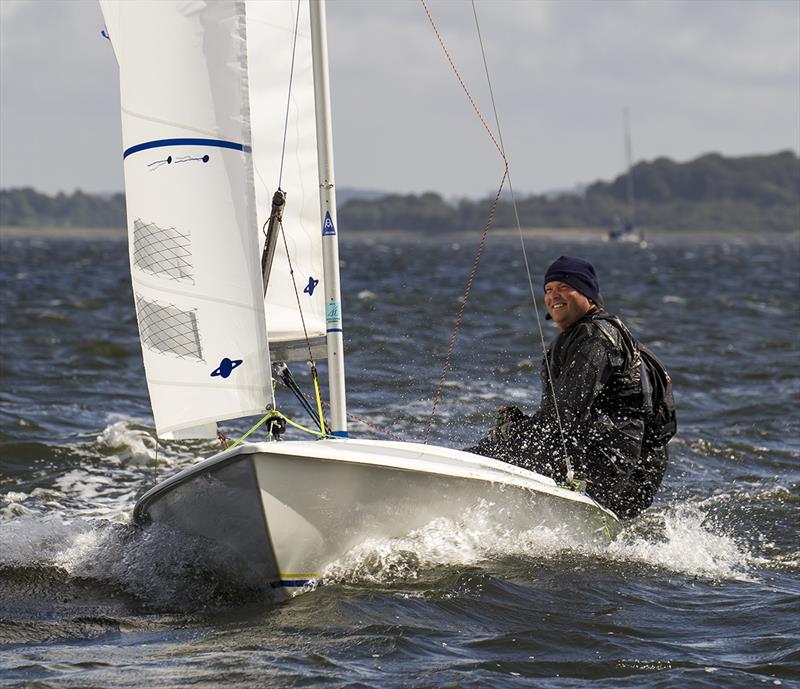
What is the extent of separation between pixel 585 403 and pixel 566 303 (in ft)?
1.96

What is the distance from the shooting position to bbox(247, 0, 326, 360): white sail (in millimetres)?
6957

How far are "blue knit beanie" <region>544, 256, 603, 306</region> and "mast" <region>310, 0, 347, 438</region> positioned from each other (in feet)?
4.23

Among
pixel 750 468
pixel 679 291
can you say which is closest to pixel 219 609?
pixel 750 468

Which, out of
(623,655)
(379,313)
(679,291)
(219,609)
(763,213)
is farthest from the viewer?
(763,213)

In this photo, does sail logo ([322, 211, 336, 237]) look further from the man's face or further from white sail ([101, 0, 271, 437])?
the man's face

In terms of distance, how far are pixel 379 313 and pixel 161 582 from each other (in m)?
16.6

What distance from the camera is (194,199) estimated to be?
587 centimetres

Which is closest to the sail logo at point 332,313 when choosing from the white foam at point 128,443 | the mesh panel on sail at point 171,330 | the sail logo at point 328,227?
the sail logo at point 328,227

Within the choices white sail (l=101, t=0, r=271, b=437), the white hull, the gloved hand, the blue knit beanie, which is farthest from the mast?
the blue knit beanie

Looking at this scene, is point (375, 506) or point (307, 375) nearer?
point (375, 506)

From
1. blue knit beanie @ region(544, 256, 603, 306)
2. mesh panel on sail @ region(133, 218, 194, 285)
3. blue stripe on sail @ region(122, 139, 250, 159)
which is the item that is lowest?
blue knit beanie @ region(544, 256, 603, 306)

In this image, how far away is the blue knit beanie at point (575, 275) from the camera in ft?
22.7

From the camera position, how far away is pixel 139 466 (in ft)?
32.7

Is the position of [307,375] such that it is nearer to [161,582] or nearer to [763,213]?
[161,582]
